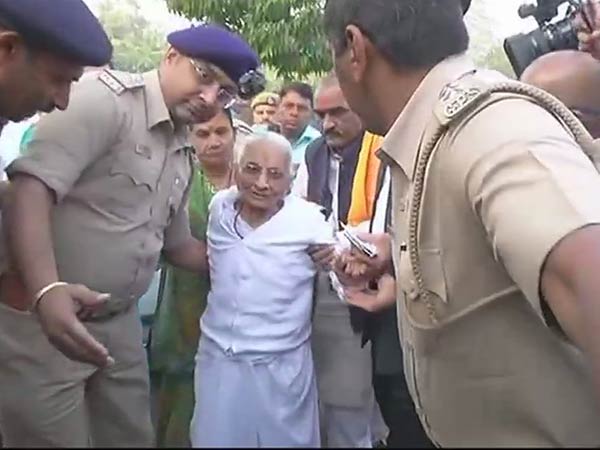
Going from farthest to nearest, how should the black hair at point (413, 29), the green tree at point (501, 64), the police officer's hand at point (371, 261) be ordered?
the green tree at point (501, 64) → the police officer's hand at point (371, 261) → the black hair at point (413, 29)

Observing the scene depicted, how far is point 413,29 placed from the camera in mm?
1851

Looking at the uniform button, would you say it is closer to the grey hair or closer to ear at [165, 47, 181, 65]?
ear at [165, 47, 181, 65]

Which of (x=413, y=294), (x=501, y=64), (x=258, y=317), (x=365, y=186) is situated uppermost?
(x=413, y=294)

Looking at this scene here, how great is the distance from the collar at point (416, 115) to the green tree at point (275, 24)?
30.1 feet

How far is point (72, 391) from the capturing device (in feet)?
9.91

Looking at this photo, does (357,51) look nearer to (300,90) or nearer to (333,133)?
(333,133)

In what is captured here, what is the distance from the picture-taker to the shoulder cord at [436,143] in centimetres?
161

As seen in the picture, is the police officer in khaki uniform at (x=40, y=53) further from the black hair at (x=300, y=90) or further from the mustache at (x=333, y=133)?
the black hair at (x=300, y=90)

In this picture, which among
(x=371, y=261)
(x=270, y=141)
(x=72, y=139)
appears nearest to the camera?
(x=371, y=261)

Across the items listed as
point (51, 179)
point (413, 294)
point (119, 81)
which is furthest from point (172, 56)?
point (413, 294)

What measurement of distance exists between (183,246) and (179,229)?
0.12 metres

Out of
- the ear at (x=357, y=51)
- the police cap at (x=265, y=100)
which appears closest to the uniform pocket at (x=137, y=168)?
the ear at (x=357, y=51)

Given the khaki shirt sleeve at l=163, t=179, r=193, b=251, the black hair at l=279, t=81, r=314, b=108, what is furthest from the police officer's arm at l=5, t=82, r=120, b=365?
the black hair at l=279, t=81, r=314, b=108

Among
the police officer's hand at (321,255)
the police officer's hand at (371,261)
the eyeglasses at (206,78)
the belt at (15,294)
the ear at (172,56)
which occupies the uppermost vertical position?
the ear at (172,56)
